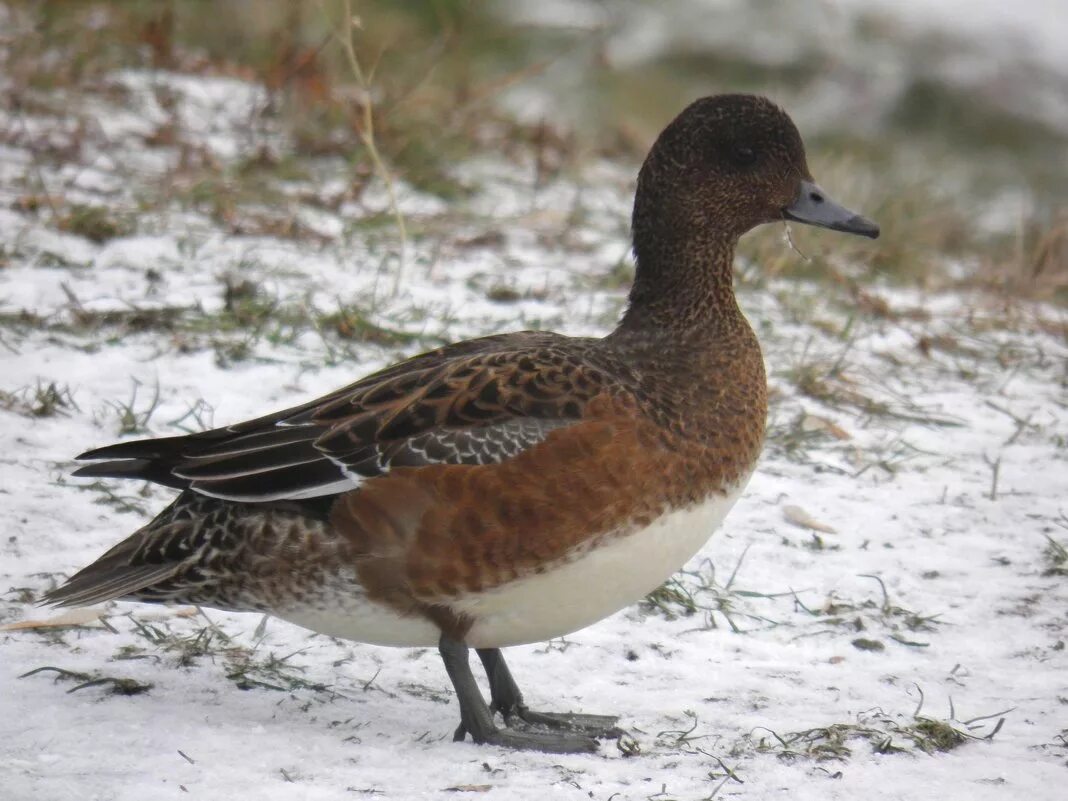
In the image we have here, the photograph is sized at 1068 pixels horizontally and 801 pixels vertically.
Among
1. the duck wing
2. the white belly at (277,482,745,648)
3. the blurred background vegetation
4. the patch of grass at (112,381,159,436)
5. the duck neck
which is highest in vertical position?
the blurred background vegetation

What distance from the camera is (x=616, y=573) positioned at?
2891mm

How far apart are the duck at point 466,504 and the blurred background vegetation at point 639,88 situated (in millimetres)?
2045

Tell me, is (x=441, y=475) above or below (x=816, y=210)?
below

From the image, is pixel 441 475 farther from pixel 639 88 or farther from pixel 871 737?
pixel 639 88

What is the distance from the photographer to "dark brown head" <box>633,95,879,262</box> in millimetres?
3449

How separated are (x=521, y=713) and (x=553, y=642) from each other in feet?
1.45

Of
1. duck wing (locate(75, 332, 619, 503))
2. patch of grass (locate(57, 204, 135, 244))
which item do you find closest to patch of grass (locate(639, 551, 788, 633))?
duck wing (locate(75, 332, 619, 503))

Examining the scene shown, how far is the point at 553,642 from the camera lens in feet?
11.6

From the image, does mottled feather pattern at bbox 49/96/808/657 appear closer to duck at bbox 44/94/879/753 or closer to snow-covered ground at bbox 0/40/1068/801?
duck at bbox 44/94/879/753

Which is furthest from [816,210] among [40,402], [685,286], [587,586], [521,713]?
[40,402]

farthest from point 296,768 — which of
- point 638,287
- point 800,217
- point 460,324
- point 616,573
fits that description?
point 460,324

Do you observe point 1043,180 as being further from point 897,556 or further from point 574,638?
point 574,638

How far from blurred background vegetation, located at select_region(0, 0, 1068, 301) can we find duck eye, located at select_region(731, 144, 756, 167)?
5.82 ft

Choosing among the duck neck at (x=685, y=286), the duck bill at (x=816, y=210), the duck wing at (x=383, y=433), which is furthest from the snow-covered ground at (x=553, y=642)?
the duck bill at (x=816, y=210)
